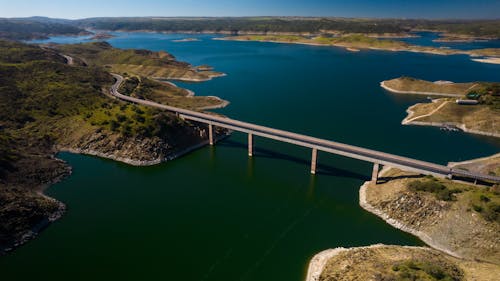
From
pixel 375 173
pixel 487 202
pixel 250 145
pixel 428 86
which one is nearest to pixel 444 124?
pixel 428 86

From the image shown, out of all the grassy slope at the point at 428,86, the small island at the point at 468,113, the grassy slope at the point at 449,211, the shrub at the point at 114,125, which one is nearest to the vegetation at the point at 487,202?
the grassy slope at the point at 449,211

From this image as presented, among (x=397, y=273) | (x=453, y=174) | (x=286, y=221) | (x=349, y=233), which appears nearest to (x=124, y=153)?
(x=286, y=221)

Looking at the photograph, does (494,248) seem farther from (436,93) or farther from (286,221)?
(436,93)

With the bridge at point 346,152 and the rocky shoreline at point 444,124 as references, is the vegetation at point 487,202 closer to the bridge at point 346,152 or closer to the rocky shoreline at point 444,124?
the bridge at point 346,152

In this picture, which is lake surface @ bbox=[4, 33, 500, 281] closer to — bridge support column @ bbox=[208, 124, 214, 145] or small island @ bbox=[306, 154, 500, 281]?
bridge support column @ bbox=[208, 124, 214, 145]

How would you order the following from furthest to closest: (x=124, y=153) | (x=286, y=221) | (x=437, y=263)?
(x=124, y=153), (x=286, y=221), (x=437, y=263)

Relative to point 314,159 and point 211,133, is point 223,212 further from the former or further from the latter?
point 211,133

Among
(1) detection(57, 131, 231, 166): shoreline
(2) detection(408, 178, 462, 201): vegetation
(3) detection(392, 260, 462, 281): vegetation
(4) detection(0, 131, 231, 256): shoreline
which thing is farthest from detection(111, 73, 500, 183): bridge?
(3) detection(392, 260, 462, 281): vegetation
